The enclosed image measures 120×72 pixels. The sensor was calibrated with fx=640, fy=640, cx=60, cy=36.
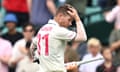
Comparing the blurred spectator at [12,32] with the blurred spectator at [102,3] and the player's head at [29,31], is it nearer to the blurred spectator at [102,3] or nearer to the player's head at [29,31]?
the player's head at [29,31]

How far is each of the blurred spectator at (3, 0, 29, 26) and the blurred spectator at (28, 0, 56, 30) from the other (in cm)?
104

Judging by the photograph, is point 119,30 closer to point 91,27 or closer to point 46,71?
point 91,27

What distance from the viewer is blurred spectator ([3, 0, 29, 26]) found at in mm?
14000

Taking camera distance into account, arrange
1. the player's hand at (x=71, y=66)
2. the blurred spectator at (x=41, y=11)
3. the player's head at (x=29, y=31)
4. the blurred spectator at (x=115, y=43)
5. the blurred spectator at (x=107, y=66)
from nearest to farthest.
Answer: the player's hand at (x=71, y=66), the blurred spectator at (x=107, y=66), the blurred spectator at (x=115, y=43), the player's head at (x=29, y=31), the blurred spectator at (x=41, y=11)

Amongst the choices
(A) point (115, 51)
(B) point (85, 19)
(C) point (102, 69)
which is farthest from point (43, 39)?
(B) point (85, 19)

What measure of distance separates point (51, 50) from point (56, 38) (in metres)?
0.18

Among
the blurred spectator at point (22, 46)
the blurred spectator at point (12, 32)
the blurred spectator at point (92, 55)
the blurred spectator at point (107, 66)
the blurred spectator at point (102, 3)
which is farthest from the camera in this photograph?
the blurred spectator at point (102, 3)

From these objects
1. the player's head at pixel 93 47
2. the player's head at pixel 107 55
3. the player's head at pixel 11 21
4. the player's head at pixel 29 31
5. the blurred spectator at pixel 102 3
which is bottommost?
the player's head at pixel 107 55

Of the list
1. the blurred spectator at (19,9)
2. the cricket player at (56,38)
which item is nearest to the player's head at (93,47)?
the blurred spectator at (19,9)

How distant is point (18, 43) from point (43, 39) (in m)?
4.08

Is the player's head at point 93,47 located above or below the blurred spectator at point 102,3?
below

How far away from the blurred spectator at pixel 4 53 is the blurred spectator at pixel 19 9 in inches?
68.5

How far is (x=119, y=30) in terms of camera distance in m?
12.2

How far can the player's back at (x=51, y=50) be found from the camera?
855cm
